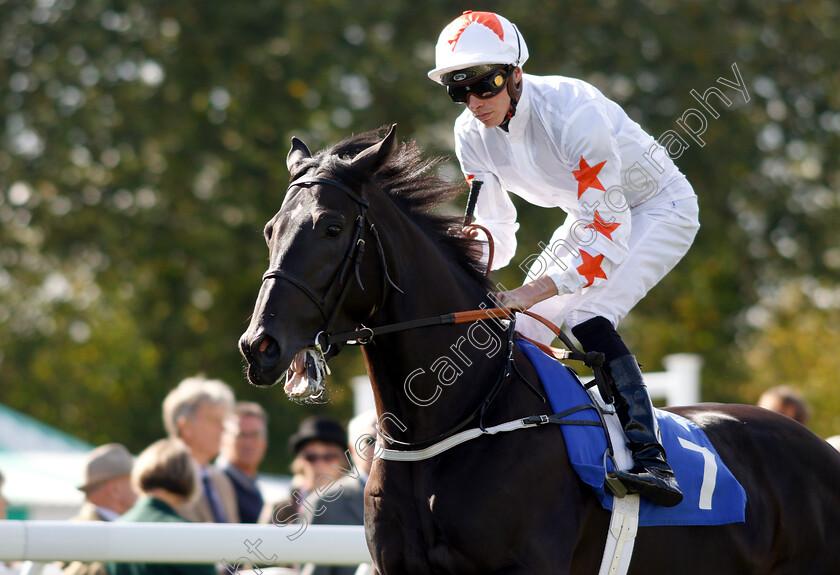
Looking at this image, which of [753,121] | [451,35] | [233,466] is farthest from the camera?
[753,121]

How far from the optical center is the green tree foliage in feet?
46.0

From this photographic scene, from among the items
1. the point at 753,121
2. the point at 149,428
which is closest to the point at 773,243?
the point at 753,121

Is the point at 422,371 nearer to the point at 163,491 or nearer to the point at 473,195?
the point at 473,195

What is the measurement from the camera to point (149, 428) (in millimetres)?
19344

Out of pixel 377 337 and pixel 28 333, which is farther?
pixel 28 333

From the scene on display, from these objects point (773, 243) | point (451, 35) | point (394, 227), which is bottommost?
point (773, 243)

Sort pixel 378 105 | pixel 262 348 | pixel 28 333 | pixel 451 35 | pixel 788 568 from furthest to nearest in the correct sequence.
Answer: pixel 28 333 → pixel 378 105 → pixel 788 568 → pixel 451 35 → pixel 262 348

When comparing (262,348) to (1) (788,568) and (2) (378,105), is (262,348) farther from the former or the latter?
(2) (378,105)

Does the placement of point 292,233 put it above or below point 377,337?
above

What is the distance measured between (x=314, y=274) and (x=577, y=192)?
4.15ft

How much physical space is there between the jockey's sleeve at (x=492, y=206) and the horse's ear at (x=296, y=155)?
77 cm

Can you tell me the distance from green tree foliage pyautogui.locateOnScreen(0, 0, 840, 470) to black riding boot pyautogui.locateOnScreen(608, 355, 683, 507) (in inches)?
390

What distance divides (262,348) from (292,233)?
0.38 metres

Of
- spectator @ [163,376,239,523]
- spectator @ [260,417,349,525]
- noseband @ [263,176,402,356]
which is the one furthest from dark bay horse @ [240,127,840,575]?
spectator @ [163,376,239,523]
